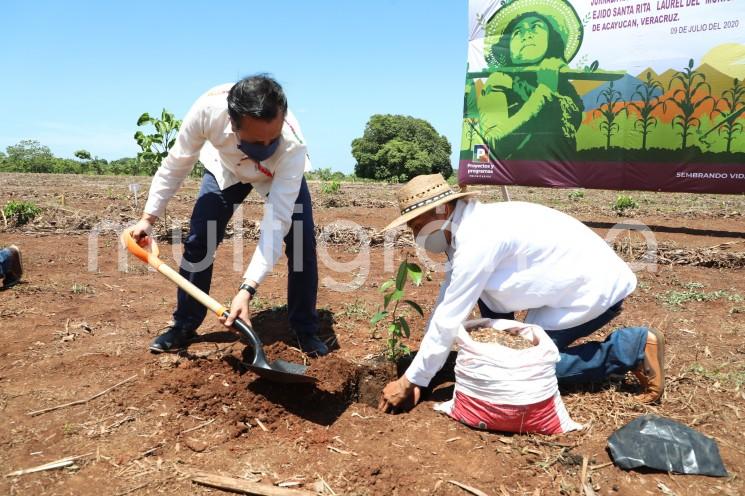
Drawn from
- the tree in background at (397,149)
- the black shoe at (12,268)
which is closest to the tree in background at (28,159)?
the tree in background at (397,149)

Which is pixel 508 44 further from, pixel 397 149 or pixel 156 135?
pixel 397 149

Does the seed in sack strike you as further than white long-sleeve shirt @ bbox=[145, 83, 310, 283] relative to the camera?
No

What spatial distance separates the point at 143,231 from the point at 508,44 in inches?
207

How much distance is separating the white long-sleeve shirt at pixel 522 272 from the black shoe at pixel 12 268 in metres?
3.35

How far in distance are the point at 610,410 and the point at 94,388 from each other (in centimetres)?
234

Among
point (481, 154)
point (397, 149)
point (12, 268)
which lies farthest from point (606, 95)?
point (397, 149)

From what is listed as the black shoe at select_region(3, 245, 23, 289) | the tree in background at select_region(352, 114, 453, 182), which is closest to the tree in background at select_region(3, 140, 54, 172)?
the tree in background at select_region(352, 114, 453, 182)

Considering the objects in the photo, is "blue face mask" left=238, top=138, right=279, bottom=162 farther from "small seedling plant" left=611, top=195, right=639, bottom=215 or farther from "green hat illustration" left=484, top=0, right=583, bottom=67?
"small seedling plant" left=611, top=195, right=639, bottom=215

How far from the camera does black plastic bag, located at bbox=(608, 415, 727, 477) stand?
1.90 metres

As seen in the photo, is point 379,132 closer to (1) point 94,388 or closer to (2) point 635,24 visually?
(2) point 635,24

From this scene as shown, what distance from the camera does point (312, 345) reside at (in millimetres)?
3002

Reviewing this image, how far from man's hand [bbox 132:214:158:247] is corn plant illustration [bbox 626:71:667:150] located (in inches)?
215

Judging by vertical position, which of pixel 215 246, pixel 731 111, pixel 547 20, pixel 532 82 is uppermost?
pixel 547 20

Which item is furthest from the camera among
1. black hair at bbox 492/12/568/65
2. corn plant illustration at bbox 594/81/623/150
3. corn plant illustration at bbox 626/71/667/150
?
black hair at bbox 492/12/568/65
